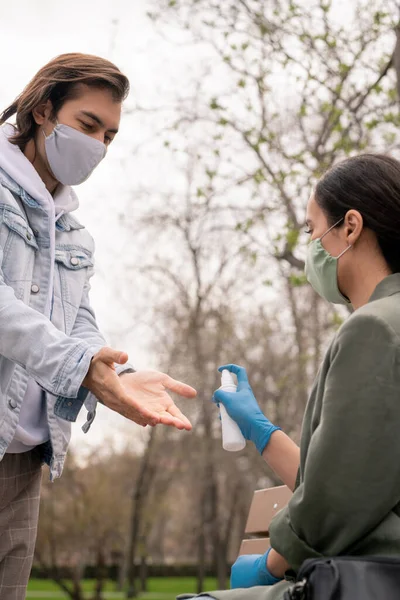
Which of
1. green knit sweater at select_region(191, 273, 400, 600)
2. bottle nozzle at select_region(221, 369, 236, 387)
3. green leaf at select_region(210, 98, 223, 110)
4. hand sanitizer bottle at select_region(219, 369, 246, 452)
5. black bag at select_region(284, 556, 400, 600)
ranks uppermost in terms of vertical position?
green knit sweater at select_region(191, 273, 400, 600)

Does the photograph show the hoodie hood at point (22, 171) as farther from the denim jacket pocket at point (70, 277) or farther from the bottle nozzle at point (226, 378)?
the bottle nozzle at point (226, 378)

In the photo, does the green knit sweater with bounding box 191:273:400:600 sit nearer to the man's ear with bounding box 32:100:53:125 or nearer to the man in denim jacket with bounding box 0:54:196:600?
the man in denim jacket with bounding box 0:54:196:600

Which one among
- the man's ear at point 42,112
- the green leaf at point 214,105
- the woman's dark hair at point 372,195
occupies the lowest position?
the green leaf at point 214,105

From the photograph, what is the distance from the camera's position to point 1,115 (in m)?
3.00

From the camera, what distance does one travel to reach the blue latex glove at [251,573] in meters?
2.49

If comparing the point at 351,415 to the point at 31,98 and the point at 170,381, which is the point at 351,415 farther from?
the point at 31,98

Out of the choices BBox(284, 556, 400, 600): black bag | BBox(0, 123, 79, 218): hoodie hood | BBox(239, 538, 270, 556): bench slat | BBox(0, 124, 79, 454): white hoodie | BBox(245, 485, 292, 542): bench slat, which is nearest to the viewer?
BBox(284, 556, 400, 600): black bag

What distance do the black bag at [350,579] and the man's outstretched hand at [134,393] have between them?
581 millimetres

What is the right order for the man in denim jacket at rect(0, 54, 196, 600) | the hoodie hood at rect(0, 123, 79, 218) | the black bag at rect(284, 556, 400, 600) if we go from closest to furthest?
the black bag at rect(284, 556, 400, 600), the man in denim jacket at rect(0, 54, 196, 600), the hoodie hood at rect(0, 123, 79, 218)

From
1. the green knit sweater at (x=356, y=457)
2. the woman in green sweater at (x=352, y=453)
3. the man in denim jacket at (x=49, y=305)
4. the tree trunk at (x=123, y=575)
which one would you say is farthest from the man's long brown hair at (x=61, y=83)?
the tree trunk at (x=123, y=575)

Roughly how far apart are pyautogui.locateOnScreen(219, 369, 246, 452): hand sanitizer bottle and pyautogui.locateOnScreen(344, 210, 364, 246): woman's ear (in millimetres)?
680

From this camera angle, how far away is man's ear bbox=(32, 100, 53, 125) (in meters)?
2.93

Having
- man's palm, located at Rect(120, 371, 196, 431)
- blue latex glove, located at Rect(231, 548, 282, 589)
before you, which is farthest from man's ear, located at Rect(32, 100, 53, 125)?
blue latex glove, located at Rect(231, 548, 282, 589)

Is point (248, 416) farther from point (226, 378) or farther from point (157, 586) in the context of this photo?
point (157, 586)
